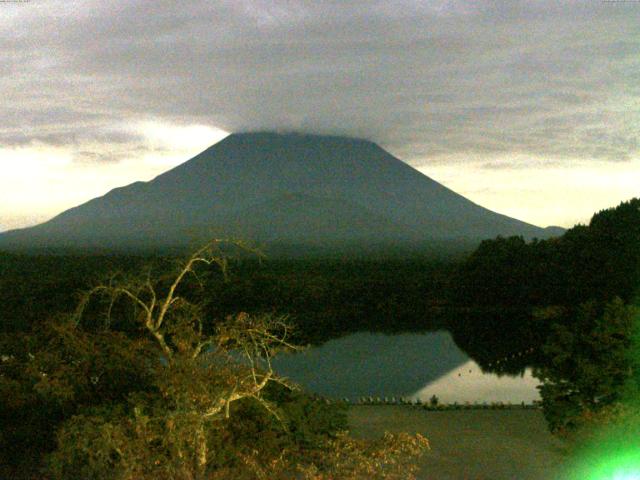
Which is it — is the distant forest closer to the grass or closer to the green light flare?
the grass

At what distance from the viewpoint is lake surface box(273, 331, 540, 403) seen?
70.2 ft

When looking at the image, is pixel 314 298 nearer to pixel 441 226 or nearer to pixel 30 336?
pixel 30 336

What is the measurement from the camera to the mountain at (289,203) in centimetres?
11794

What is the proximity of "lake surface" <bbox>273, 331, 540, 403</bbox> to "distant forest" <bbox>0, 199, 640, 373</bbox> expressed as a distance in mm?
1984

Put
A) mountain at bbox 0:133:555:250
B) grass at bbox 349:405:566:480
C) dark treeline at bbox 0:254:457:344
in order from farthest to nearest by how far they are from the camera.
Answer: mountain at bbox 0:133:555:250 < dark treeline at bbox 0:254:457:344 < grass at bbox 349:405:566:480

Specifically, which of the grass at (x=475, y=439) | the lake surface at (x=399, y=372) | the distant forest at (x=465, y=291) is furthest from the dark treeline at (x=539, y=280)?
the grass at (x=475, y=439)

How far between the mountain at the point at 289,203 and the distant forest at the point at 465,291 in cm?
7149

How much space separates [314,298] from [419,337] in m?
7.04

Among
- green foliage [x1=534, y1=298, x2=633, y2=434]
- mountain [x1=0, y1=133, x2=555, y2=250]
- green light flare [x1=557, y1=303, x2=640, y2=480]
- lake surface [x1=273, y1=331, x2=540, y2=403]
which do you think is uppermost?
mountain [x1=0, y1=133, x2=555, y2=250]

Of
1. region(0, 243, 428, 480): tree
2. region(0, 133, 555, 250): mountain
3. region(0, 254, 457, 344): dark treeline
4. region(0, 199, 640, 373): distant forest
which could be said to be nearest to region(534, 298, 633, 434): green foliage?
region(0, 243, 428, 480): tree

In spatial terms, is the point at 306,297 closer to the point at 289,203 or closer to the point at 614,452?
the point at 614,452

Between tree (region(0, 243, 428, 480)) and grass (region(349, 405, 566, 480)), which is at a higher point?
tree (region(0, 243, 428, 480))

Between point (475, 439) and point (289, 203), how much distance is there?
113 m

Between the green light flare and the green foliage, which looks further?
the green foliage
